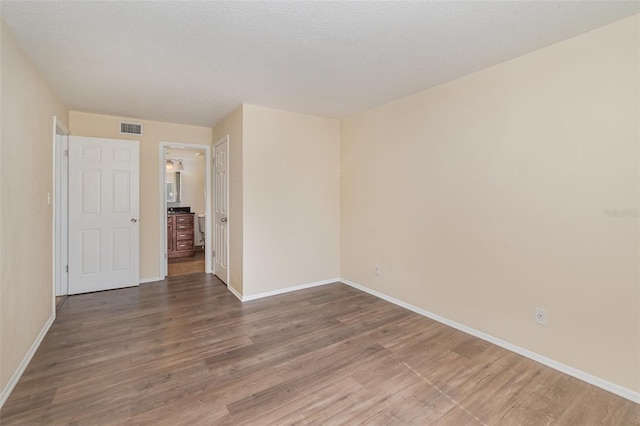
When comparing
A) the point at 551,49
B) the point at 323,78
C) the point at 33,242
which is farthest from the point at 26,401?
the point at 551,49

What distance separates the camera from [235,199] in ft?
12.6

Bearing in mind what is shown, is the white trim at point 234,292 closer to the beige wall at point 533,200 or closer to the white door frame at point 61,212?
the beige wall at point 533,200

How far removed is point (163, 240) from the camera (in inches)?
179

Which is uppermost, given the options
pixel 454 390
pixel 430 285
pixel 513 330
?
pixel 430 285

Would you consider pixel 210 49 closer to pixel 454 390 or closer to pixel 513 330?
pixel 454 390

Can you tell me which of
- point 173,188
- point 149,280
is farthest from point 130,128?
point 173,188

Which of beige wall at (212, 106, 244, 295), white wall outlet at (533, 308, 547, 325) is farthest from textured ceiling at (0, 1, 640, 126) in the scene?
white wall outlet at (533, 308, 547, 325)

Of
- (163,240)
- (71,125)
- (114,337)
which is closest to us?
(114,337)

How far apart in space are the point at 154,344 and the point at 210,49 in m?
2.52

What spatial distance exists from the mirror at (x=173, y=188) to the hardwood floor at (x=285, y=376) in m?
4.10

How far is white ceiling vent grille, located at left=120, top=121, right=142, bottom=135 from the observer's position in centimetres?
419

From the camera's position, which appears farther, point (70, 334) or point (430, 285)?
point (430, 285)

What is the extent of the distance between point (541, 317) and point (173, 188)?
7254 mm

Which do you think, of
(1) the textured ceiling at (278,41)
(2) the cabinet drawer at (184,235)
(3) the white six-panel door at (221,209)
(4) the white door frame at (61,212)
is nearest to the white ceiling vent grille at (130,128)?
(4) the white door frame at (61,212)
